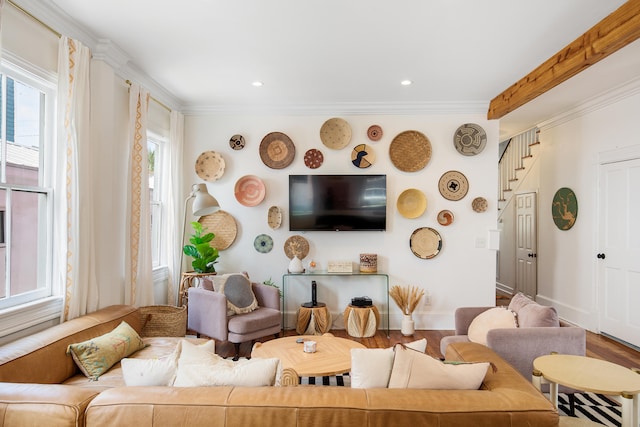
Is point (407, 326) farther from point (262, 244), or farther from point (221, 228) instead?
point (221, 228)

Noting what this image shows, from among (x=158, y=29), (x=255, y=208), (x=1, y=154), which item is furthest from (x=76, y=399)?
(x=255, y=208)

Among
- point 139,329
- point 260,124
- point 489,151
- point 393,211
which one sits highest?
point 260,124

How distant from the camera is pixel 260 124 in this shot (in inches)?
189

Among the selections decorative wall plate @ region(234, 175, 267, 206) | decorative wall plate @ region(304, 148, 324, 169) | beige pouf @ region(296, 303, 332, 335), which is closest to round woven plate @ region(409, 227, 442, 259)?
beige pouf @ region(296, 303, 332, 335)

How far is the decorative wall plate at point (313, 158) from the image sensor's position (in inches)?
187

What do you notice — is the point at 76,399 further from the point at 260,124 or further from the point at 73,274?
the point at 260,124

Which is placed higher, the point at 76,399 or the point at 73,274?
the point at 73,274

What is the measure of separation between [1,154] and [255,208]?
273cm

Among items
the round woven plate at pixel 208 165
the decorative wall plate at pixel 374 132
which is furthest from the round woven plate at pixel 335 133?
the round woven plate at pixel 208 165

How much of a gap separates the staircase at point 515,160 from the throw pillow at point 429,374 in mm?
5107

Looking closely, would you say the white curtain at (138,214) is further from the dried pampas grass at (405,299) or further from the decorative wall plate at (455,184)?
the decorative wall plate at (455,184)

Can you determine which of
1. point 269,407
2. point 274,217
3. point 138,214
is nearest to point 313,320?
point 274,217

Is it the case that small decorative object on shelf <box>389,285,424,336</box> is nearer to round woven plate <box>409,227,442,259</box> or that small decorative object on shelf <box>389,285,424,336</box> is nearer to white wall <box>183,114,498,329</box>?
white wall <box>183,114,498,329</box>

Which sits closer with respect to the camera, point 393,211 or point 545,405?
point 545,405
